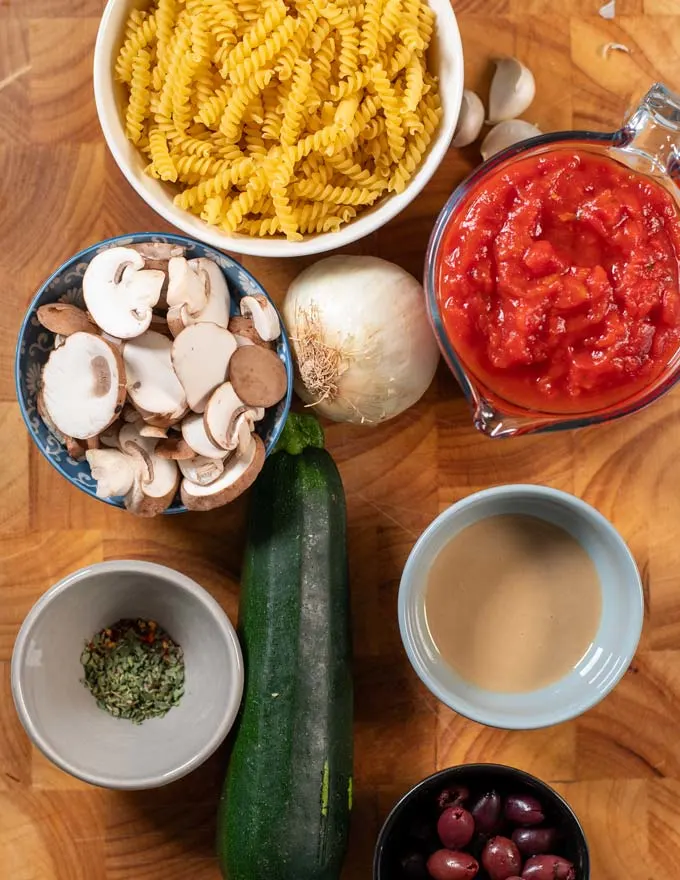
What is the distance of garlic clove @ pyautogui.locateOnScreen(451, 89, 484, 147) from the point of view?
4.39 feet

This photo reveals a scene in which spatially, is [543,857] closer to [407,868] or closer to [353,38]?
[407,868]

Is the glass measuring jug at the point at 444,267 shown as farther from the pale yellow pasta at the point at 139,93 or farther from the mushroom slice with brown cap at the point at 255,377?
the pale yellow pasta at the point at 139,93

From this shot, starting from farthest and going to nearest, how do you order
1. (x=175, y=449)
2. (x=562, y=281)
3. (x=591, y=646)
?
1. (x=591, y=646)
2. (x=175, y=449)
3. (x=562, y=281)

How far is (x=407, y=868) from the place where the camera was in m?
1.32

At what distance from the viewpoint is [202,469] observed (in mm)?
1260

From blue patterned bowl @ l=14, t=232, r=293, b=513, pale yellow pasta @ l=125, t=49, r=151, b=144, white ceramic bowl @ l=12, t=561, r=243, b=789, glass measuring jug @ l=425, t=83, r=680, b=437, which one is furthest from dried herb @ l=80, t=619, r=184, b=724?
pale yellow pasta @ l=125, t=49, r=151, b=144

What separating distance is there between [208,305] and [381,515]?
1.39 feet

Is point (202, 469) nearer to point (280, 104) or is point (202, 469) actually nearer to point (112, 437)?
point (112, 437)

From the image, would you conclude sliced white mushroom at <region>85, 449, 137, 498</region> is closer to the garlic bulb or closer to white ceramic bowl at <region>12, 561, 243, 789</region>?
white ceramic bowl at <region>12, 561, 243, 789</region>

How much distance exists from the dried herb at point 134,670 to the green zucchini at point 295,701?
136mm

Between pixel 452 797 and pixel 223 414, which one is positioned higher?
pixel 223 414

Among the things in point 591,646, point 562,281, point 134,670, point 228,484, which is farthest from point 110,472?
point 591,646

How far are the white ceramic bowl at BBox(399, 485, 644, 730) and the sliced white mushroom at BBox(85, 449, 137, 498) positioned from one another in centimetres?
39

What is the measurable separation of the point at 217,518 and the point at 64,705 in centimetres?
34
